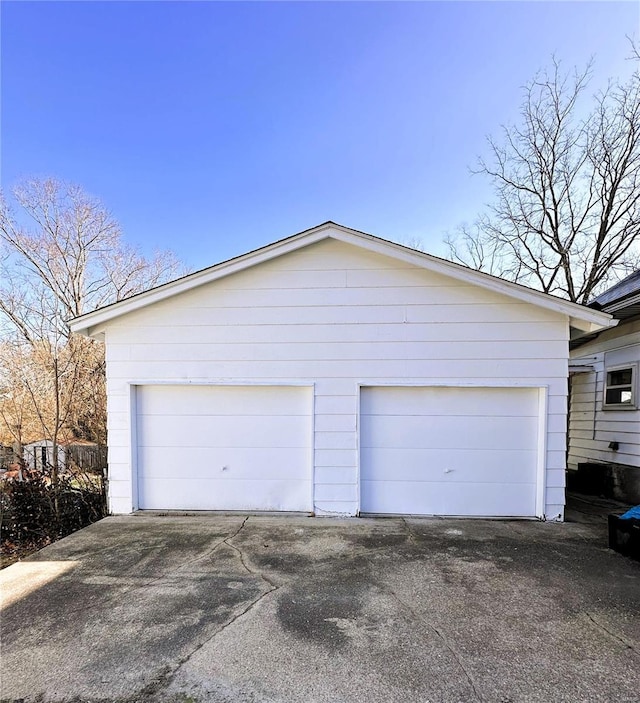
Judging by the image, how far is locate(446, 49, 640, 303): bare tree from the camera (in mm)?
11328

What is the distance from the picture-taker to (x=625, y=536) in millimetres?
3922

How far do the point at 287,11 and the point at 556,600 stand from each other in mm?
10077

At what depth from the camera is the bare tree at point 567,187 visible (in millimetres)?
11328

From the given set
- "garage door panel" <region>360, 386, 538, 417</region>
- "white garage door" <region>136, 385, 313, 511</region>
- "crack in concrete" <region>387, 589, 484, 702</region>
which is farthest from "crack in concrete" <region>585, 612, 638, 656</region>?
"white garage door" <region>136, 385, 313, 511</region>

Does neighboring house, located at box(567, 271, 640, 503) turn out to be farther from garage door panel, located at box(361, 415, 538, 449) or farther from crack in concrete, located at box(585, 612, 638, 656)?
crack in concrete, located at box(585, 612, 638, 656)

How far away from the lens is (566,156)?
40.3 ft

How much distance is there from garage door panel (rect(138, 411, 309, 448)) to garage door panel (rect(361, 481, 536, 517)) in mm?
1320

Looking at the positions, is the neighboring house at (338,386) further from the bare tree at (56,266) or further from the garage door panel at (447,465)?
the bare tree at (56,266)

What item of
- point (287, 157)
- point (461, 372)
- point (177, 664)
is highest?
point (287, 157)

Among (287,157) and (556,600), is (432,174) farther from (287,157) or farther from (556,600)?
(556,600)

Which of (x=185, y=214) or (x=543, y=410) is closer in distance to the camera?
(x=543, y=410)

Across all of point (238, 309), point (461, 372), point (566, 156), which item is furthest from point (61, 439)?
point (566, 156)

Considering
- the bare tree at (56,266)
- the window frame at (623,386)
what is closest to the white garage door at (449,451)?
the window frame at (623,386)

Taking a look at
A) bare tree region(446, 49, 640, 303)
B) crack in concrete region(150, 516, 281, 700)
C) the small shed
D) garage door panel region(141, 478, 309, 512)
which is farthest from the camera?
bare tree region(446, 49, 640, 303)
